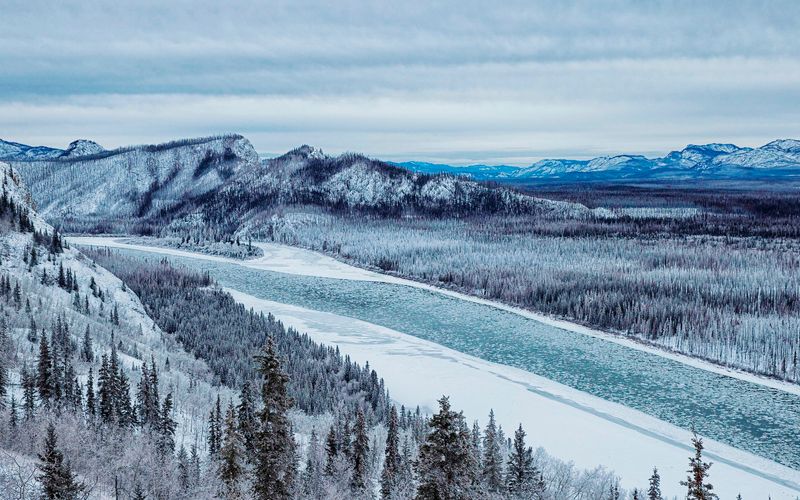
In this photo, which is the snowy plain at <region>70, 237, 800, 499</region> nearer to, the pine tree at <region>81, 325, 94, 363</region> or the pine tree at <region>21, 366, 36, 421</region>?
the pine tree at <region>81, 325, 94, 363</region>

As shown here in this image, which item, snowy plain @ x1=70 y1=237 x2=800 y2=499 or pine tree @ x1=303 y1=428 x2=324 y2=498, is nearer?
pine tree @ x1=303 y1=428 x2=324 y2=498

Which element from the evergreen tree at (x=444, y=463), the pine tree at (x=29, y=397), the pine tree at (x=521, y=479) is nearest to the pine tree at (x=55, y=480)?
the evergreen tree at (x=444, y=463)

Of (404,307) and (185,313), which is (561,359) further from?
(185,313)

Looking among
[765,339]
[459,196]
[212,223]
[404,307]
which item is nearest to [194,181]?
[212,223]

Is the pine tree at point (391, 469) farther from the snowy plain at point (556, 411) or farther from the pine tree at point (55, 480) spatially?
the snowy plain at point (556, 411)

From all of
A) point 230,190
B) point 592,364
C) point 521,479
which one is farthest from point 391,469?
point 230,190

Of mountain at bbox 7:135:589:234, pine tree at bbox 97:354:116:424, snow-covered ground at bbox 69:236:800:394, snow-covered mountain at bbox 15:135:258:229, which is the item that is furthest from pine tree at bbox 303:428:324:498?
snow-covered mountain at bbox 15:135:258:229
